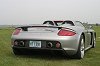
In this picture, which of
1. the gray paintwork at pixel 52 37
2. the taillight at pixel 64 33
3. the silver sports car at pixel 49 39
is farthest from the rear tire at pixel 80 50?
the taillight at pixel 64 33

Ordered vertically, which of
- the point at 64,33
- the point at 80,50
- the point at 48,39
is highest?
the point at 64,33

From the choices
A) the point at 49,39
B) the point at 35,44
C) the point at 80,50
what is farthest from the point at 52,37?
the point at 80,50

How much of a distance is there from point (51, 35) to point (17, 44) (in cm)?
95

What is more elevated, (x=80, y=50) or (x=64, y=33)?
(x=64, y=33)

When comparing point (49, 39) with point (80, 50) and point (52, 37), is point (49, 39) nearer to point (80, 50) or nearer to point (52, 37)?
point (52, 37)

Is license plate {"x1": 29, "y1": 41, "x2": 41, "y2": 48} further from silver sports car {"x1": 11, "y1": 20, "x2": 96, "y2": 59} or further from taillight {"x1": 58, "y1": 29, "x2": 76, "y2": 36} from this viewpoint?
taillight {"x1": 58, "y1": 29, "x2": 76, "y2": 36}

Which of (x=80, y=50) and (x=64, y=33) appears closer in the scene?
(x=64, y=33)

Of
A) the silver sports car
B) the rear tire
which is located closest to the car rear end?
the silver sports car

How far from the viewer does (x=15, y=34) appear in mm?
6980

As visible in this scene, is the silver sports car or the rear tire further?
the rear tire

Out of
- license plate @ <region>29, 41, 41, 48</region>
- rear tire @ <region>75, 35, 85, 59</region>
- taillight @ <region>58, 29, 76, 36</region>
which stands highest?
taillight @ <region>58, 29, 76, 36</region>

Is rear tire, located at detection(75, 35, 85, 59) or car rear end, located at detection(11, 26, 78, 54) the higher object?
car rear end, located at detection(11, 26, 78, 54)

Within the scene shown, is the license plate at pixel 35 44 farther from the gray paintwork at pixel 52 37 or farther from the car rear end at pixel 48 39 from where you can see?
the gray paintwork at pixel 52 37

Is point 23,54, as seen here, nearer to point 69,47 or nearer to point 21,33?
point 21,33
